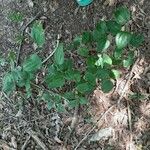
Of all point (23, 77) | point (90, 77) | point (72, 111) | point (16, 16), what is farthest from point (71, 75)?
point (16, 16)

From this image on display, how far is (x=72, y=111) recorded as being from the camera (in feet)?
7.21

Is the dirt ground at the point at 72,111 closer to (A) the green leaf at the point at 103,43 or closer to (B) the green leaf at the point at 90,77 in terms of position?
(B) the green leaf at the point at 90,77

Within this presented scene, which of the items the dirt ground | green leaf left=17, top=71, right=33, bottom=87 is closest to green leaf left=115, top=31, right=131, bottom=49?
green leaf left=17, top=71, right=33, bottom=87

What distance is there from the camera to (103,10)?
7.34ft

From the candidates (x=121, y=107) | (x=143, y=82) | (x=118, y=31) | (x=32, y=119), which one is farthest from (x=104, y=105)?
(x=118, y=31)

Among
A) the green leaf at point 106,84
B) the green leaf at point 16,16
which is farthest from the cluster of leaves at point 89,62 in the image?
the green leaf at point 16,16

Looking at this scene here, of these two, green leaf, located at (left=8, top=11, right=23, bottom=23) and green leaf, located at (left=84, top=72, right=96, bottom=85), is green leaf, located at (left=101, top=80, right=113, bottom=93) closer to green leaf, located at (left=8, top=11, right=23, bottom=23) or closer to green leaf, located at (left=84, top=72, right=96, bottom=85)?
green leaf, located at (left=84, top=72, right=96, bottom=85)

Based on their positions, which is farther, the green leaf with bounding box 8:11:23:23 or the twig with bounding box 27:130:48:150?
the green leaf with bounding box 8:11:23:23

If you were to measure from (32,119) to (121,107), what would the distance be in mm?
494

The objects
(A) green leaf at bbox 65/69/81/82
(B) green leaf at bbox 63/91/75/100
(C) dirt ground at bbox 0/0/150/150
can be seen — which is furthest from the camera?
(C) dirt ground at bbox 0/0/150/150

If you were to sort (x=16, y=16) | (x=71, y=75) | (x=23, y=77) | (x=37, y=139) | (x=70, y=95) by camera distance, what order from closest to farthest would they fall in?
(x=23, y=77), (x=71, y=75), (x=70, y=95), (x=37, y=139), (x=16, y=16)

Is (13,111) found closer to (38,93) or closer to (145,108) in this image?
(38,93)

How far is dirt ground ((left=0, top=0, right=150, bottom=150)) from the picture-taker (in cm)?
214

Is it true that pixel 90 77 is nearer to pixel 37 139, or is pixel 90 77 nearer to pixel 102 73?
pixel 102 73
